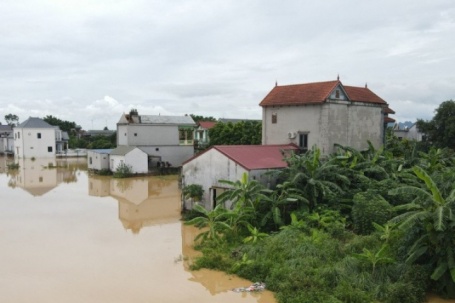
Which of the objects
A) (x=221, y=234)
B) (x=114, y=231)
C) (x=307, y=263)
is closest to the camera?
(x=307, y=263)

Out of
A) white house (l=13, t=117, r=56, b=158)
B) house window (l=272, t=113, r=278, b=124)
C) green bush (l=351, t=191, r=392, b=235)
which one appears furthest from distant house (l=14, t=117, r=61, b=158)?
green bush (l=351, t=191, r=392, b=235)

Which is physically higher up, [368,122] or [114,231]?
[368,122]

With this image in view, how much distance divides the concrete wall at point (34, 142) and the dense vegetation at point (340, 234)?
41.2 metres

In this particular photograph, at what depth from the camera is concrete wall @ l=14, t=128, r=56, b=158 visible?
5256cm

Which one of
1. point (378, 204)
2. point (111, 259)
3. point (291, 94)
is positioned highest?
point (291, 94)

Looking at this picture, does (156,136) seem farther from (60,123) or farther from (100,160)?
(60,123)

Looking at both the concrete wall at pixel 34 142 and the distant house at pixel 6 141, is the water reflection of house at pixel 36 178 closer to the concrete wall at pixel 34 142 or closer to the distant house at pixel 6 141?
the concrete wall at pixel 34 142

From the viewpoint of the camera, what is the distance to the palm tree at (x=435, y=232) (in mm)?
10023

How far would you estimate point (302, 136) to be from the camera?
2402 cm

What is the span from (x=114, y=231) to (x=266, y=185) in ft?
23.4

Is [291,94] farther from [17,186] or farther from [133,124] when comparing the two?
[17,186]

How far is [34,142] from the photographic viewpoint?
53125 mm

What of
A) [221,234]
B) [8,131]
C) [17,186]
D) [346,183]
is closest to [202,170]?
[221,234]

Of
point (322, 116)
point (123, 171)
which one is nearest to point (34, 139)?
point (123, 171)
